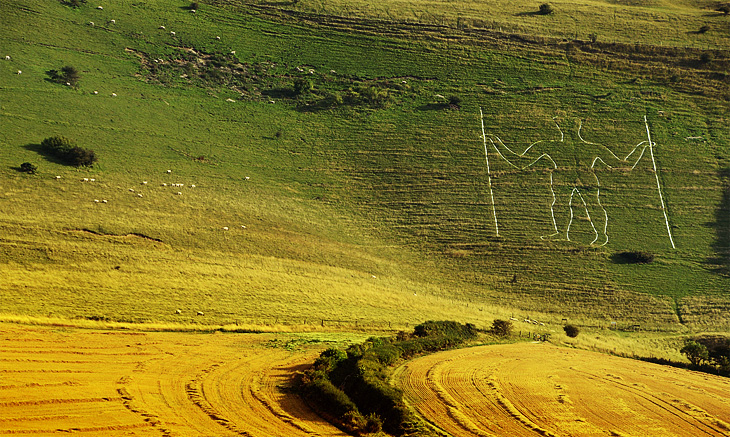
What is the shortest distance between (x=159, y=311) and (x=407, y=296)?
24.0m

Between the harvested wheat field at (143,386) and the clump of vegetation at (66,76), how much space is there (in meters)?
51.1

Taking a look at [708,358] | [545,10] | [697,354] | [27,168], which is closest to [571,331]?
[697,354]

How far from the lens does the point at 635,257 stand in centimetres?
6656

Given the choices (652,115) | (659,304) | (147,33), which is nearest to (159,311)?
(659,304)

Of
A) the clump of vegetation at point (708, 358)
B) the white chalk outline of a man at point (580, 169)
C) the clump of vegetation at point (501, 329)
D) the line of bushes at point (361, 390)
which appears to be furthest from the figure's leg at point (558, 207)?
the line of bushes at point (361, 390)

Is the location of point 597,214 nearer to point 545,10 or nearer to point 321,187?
point 321,187

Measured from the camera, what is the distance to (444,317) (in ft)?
168

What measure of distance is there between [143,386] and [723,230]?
7397 centimetres

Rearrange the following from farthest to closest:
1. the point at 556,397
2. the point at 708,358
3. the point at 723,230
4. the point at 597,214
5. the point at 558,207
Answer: the point at 723,230, the point at 558,207, the point at 597,214, the point at 708,358, the point at 556,397

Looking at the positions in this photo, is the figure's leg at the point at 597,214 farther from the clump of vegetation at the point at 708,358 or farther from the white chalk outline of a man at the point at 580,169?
the clump of vegetation at the point at 708,358

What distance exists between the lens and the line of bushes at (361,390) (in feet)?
80.9

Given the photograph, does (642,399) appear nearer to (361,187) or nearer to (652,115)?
(361,187)

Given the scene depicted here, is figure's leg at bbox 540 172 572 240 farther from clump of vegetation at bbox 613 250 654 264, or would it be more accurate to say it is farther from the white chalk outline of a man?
clump of vegetation at bbox 613 250 654 264

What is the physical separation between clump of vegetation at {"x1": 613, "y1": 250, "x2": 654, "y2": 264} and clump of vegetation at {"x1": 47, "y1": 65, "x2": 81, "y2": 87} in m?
73.5
